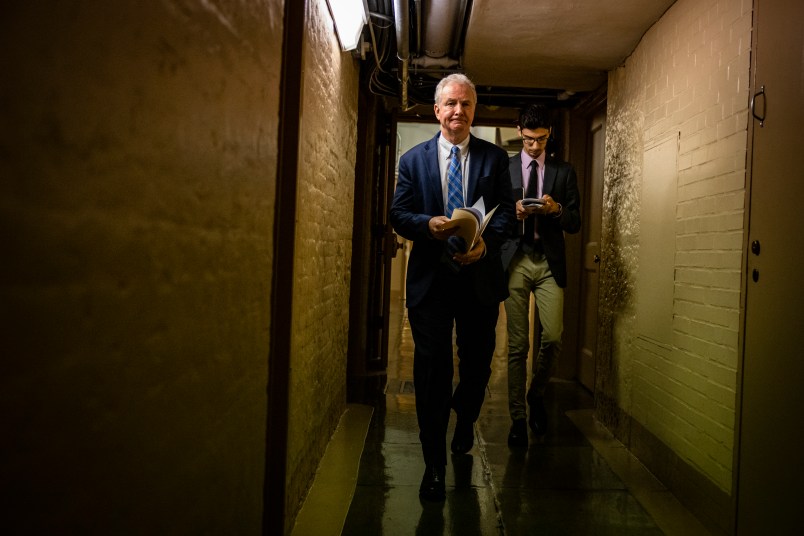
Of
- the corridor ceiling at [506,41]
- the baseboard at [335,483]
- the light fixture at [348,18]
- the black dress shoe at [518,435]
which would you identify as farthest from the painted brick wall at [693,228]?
the light fixture at [348,18]

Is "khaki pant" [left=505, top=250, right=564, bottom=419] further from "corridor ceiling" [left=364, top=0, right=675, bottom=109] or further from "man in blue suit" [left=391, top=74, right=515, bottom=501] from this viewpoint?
→ "corridor ceiling" [left=364, top=0, right=675, bottom=109]

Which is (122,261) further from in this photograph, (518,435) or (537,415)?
(537,415)

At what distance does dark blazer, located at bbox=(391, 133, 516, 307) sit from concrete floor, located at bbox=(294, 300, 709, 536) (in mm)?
892

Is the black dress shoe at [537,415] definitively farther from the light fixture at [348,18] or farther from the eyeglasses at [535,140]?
the light fixture at [348,18]

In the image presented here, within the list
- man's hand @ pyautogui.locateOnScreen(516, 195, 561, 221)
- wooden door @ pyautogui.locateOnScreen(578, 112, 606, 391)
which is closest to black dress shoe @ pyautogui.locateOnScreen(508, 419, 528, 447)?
man's hand @ pyautogui.locateOnScreen(516, 195, 561, 221)

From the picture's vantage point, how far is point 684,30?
285 cm

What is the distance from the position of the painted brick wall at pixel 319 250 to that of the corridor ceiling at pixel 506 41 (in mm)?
511

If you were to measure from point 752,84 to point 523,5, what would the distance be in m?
1.46

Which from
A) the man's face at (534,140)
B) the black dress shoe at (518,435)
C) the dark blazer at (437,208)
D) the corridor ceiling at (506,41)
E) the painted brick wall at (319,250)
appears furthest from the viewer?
the man's face at (534,140)

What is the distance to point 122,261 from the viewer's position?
76 centimetres

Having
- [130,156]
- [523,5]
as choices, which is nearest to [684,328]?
[523,5]

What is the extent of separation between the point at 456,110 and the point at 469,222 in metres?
0.68

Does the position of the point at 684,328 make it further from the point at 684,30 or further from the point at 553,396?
the point at 553,396

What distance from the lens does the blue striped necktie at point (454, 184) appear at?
269 cm
